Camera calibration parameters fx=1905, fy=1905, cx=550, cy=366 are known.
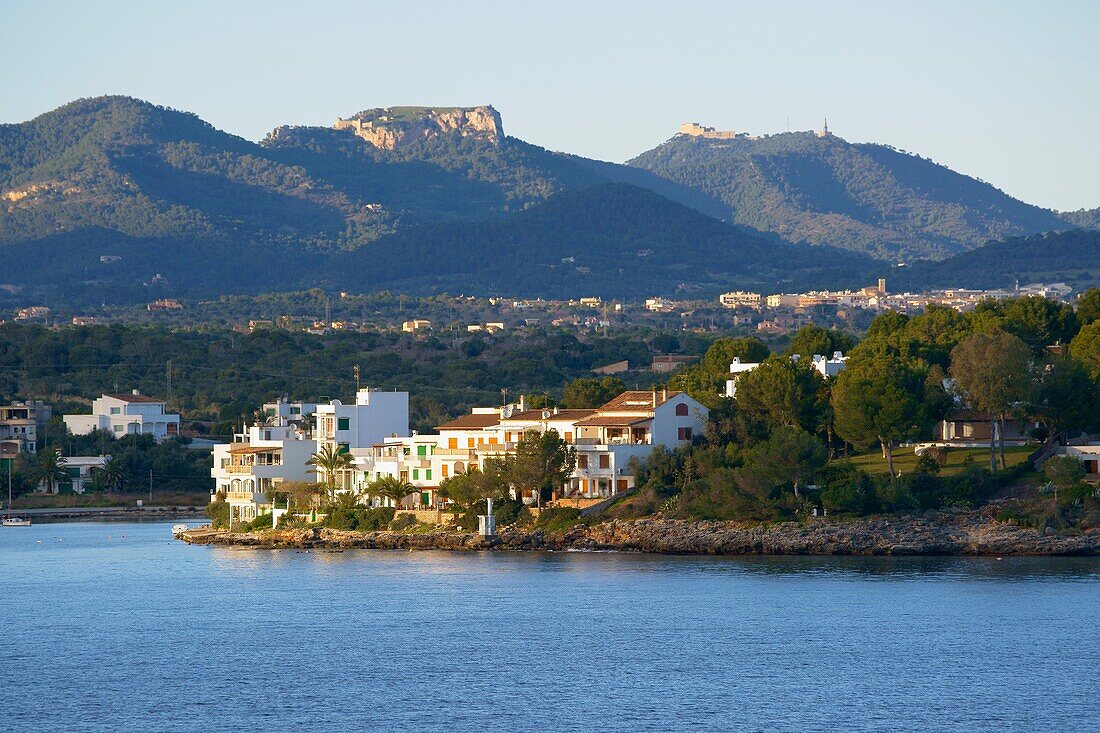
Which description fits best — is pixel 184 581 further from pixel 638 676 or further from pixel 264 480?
pixel 638 676

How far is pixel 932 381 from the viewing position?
217ft

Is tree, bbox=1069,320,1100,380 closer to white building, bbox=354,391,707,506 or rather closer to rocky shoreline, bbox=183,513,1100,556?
rocky shoreline, bbox=183,513,1100,556

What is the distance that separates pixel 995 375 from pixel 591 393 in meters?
19.1

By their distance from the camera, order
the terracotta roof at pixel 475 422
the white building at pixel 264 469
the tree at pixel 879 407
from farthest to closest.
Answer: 1. the white building at pixel 264 469
2. the terracotta roof at pixel 475 422
3. the tree at pixel 879 407

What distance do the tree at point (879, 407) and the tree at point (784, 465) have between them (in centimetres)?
254

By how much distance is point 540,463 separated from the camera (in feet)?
209

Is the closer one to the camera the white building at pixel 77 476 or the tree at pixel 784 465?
the tree at pixel 784 465

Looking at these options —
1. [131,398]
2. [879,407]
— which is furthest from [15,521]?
[879,407]

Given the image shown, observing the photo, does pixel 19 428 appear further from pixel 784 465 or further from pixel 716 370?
pixel 784 465

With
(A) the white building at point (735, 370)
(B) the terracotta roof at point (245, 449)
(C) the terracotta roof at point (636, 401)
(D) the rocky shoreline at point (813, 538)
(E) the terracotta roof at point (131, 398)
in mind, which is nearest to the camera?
(D) the rocky shoreline at point (813, 538)

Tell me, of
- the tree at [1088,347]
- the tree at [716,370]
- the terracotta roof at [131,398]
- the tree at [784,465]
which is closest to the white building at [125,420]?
Answer: the terracotta roof at [131,398]

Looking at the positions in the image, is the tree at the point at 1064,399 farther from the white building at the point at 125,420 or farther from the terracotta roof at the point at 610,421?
the white building at the point at 125,420

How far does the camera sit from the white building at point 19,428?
99812 mm

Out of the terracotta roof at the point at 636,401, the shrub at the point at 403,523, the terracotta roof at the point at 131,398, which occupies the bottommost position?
the shrub at the point at 403,523
